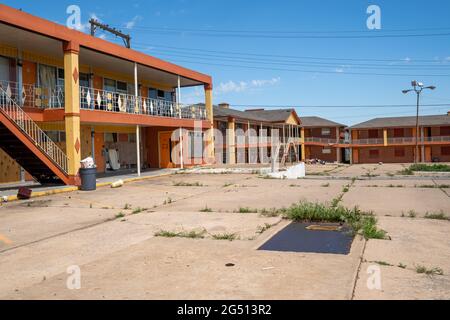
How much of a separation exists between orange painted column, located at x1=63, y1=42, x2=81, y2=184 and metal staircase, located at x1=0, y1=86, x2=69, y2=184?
463 mm

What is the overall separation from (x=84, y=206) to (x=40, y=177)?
245 inches

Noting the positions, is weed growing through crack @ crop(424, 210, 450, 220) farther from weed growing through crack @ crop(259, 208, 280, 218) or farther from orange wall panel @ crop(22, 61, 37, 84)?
orange wall panel @ crop(22, 61, 37, 84)

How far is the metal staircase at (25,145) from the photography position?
1480cm

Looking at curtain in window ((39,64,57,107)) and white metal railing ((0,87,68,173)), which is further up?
curtain in window ((39,64,57,107))

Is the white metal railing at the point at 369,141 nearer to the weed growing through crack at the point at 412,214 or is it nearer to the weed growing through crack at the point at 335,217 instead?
the weed growing through crack at the point at 412,214

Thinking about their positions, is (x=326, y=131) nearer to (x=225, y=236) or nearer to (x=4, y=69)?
(x=4, y=69)

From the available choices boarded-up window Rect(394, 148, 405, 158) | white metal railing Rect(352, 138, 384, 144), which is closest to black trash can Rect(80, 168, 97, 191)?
white metal railing Rect(352, 138, 384, 144)

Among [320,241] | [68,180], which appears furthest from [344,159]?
[320,241]

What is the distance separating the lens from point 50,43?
17406 millimetres

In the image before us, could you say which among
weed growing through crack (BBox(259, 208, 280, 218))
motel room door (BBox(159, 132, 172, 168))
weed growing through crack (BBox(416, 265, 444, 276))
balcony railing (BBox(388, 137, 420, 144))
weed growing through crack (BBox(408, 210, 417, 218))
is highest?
balcony railing (BBox(388, 137, 420, 144))

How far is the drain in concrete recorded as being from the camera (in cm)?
659

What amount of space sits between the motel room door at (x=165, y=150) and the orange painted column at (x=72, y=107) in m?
11.0

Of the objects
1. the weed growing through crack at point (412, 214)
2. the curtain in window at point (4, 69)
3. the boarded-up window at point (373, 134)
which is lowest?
the weed growing through crack at point (412, 214)

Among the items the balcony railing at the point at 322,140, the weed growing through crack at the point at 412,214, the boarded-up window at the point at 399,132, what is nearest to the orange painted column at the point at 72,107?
the weed growing through crack at the point at 412,214
